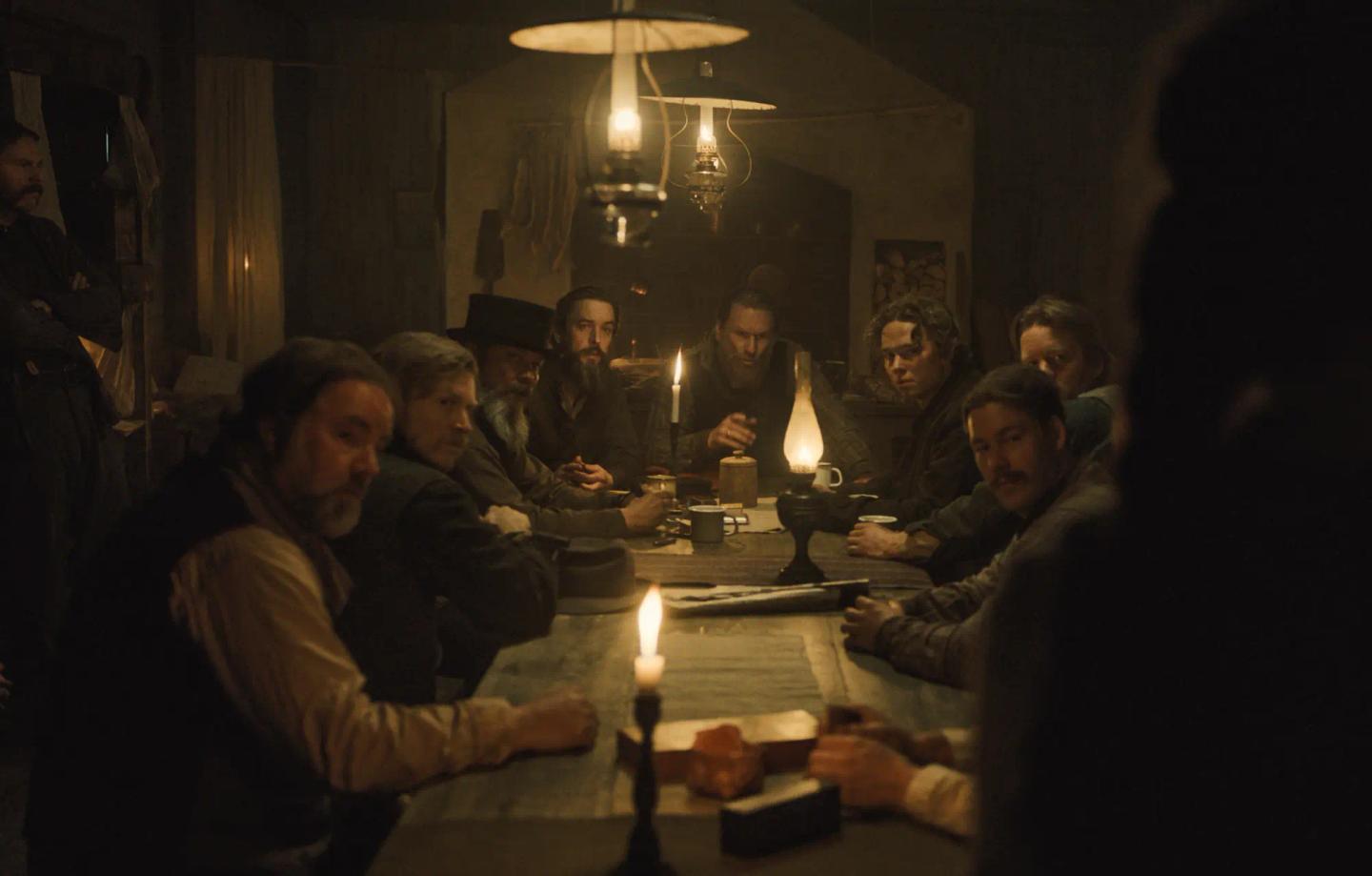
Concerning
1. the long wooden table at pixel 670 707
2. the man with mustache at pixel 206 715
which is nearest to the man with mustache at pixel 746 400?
the long wooden table at pixel 670 707

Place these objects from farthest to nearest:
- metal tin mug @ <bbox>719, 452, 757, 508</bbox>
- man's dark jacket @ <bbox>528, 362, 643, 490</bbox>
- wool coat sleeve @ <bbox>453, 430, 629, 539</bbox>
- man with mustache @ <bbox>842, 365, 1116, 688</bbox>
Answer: man's dark jacket @ <bbox>528, 362, 643, 490</bbox> → metal tin mug @ <bbox>719, 452, 757, 508</bbox> → wool coat sleeve @ <bbox>453, 430, 629, 539</bbox> → man with mustache @ <bbox>842, 365, 1116, 688</bbox>

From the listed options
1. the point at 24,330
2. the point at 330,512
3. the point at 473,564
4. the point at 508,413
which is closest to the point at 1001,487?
the point at 473,564

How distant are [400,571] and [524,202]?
5898 millimetres

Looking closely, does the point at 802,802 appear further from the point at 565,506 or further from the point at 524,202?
the point at 524,202

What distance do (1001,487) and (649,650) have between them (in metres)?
1.37

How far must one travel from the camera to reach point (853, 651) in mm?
2998

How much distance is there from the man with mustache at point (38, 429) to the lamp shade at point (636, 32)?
3.10 metres

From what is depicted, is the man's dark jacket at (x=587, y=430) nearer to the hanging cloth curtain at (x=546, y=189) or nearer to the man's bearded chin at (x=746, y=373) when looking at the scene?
the man's bearded chin at (x=746, y=373)

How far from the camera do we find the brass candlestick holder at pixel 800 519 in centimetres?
350

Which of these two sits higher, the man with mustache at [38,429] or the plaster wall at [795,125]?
the plaster wall at [795,125]

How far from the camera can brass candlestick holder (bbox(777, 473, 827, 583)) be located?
3.50m

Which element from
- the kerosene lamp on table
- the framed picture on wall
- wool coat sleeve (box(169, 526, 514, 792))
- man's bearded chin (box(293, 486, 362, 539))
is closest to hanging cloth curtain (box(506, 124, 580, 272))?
the framed picture on wall

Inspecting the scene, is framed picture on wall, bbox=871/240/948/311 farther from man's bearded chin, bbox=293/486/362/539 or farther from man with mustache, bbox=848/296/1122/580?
man's bearded chin, bbox=293/486/362/539

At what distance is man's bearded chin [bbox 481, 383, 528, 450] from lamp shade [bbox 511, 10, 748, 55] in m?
2.27
